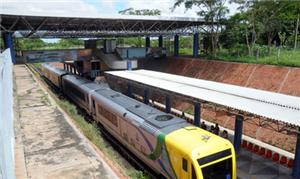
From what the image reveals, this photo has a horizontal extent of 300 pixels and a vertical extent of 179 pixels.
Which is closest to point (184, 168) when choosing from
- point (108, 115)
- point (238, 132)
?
point (238, 132)

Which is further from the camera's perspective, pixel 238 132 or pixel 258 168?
pixel 238 132

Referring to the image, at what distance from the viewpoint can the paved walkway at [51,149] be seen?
945 centimetres

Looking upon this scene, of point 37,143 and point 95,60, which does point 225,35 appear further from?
point 37,143

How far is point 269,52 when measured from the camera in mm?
28344

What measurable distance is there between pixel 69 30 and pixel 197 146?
36289 mm

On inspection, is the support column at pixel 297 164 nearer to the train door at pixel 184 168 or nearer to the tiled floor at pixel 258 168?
the tiled floor at pixel 258 168

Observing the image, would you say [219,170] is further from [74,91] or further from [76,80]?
[76,80]

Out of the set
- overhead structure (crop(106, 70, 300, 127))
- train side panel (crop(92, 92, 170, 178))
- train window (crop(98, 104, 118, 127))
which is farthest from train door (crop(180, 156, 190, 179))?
train window (crop(98, 104, 118, 127))

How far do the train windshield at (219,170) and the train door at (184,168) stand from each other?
0.55 metres

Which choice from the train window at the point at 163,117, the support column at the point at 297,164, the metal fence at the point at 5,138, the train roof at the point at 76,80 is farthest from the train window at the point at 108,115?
the support column at the point at 297,164

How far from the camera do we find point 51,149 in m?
11.4

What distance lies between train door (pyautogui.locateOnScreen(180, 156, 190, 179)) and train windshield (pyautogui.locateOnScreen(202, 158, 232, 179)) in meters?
0.55

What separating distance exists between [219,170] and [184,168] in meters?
1.30

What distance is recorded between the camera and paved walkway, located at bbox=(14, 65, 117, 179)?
945 centimetres
